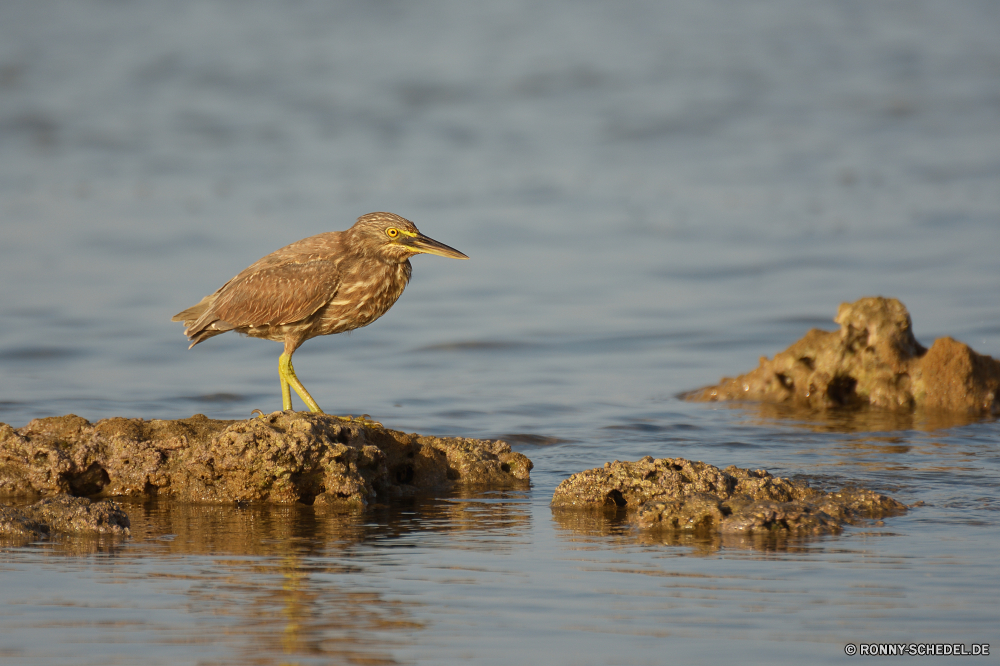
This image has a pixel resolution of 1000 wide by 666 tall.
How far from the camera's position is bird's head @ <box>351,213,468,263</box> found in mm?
8227


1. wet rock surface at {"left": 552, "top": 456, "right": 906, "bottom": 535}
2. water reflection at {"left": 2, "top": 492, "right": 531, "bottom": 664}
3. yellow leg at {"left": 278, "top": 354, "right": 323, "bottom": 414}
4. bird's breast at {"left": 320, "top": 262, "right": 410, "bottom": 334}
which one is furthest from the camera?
bird's breast at {"left": 320, "top": 262, "right": 410, "bottom": 334}

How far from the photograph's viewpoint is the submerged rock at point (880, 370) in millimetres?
9750

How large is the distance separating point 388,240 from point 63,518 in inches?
122

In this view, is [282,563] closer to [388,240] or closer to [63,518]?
[63,518]

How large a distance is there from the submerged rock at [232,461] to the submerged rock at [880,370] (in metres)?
3.89

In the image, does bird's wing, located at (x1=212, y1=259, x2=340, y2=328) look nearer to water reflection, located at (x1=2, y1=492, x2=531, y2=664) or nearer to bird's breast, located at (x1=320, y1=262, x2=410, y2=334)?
bird's breast, located at (x1=320, y1=262, x2=410, y2=334)

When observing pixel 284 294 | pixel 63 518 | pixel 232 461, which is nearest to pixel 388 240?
pixel 284 294


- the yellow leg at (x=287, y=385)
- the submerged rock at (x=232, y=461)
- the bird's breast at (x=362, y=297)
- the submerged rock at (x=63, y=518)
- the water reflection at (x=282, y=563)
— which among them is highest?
the bird's breast at (x=362, y=297)

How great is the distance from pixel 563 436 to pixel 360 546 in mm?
3406

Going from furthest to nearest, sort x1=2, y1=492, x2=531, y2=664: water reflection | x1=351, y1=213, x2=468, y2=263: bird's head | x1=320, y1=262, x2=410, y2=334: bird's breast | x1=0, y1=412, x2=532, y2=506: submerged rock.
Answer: x1=351, y1=213, x2=468, y2=263: bird's head
x1=320, y1=262, x2=410, y2=334: bird's breast
x1=0, y1=412, x2=532, y2=506: submerged rock
x1=2, y1=492, x2=531, y2=664: water reflection

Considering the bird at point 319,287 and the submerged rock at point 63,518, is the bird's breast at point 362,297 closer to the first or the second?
the bird at point 319,287

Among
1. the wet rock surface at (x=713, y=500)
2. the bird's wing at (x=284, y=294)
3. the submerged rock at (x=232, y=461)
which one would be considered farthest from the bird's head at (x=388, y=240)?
the wet rock surface at (x=713, y=500)

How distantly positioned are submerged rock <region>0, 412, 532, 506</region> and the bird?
3.63 feet

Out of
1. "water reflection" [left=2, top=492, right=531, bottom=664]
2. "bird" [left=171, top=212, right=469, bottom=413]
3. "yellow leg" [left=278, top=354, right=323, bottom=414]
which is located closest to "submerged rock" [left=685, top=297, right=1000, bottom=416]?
"bird" [left=171, top=212, right=469, bottom=413]
